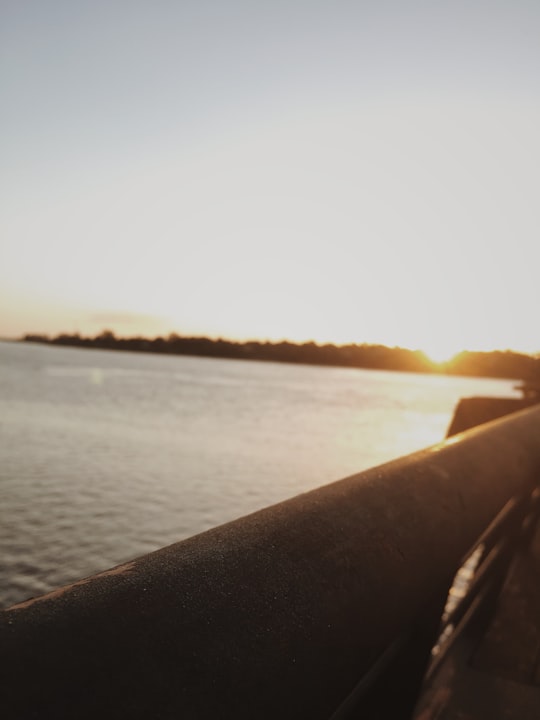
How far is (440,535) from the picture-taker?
112 centimetres

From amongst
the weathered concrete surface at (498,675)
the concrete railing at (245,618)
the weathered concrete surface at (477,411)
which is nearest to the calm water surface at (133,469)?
the weathered concrete surface at (477,411)

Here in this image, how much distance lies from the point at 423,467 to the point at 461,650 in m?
1.47

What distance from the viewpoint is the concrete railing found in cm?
51

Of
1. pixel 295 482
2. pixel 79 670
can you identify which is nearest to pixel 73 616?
pixel 79 670

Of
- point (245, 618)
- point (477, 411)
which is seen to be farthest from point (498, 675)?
point (477, 411)

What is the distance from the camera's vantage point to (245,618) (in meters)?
0.64

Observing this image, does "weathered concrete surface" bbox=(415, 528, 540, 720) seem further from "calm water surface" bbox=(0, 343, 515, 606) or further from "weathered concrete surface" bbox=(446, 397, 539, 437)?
"calm water surface" bbox=(0, 343, 515, 606)

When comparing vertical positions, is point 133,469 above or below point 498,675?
below

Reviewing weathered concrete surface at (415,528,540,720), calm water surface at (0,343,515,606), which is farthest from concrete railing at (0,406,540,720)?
calm water surface at (0,343,515,606)

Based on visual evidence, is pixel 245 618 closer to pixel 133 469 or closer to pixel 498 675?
pixel 498 675

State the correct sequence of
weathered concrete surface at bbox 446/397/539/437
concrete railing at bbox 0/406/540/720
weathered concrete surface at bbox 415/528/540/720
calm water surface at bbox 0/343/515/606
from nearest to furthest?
concrete railing at bbox 0/406/540/720, weathered concrete surface at bbox 415/528/540/720, weathered concrete surface at bbox 446/397/539/437, calm water surface at bbox 0/343/515/606

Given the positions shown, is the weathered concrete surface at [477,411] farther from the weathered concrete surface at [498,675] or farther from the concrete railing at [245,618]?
the concrete railing at [245,618]

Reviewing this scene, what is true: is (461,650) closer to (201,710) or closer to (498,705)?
(498,705)

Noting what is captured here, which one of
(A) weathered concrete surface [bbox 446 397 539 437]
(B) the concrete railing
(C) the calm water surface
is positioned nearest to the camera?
(B) the concrete railing
